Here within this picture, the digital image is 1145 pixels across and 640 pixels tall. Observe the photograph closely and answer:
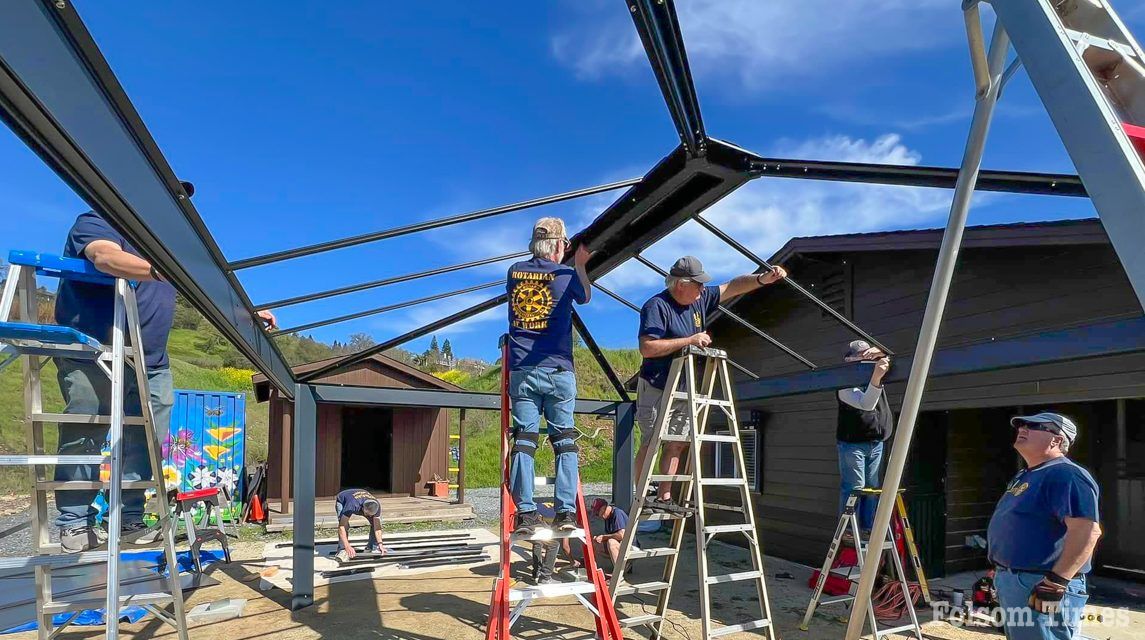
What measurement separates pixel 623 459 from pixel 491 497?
35.1 ft

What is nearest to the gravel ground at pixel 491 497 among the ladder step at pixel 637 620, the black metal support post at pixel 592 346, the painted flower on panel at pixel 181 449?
the black metal support post at pixel 592 346

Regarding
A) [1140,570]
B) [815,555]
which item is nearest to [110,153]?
[815,555]

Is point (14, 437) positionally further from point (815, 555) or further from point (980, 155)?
point (980, 155)

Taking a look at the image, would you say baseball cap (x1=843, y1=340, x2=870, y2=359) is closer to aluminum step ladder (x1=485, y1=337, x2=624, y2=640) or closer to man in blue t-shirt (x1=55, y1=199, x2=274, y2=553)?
aluminum step ladder (x1=485, y1=337, x2=624, y2=640)

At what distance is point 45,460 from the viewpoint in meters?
2.33

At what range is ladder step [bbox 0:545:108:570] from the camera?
94.5 inches

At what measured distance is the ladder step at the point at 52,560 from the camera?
7.88 feet

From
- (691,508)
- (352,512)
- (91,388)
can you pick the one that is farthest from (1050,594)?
(352,512)

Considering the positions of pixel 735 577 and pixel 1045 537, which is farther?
pixel 735 577

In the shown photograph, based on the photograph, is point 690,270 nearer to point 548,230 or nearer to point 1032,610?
point 548,230

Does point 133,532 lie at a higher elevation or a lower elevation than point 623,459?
higher

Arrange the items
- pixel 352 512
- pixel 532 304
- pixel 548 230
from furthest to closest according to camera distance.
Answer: pixel 352 512 → pixel 548 230 → pixel 532 304

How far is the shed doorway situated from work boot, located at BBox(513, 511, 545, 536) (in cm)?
1319

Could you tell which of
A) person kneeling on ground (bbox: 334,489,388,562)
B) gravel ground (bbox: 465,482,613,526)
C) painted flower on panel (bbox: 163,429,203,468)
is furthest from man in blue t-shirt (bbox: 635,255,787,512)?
painted flower on panel (bbox: 163,429,203,468)
